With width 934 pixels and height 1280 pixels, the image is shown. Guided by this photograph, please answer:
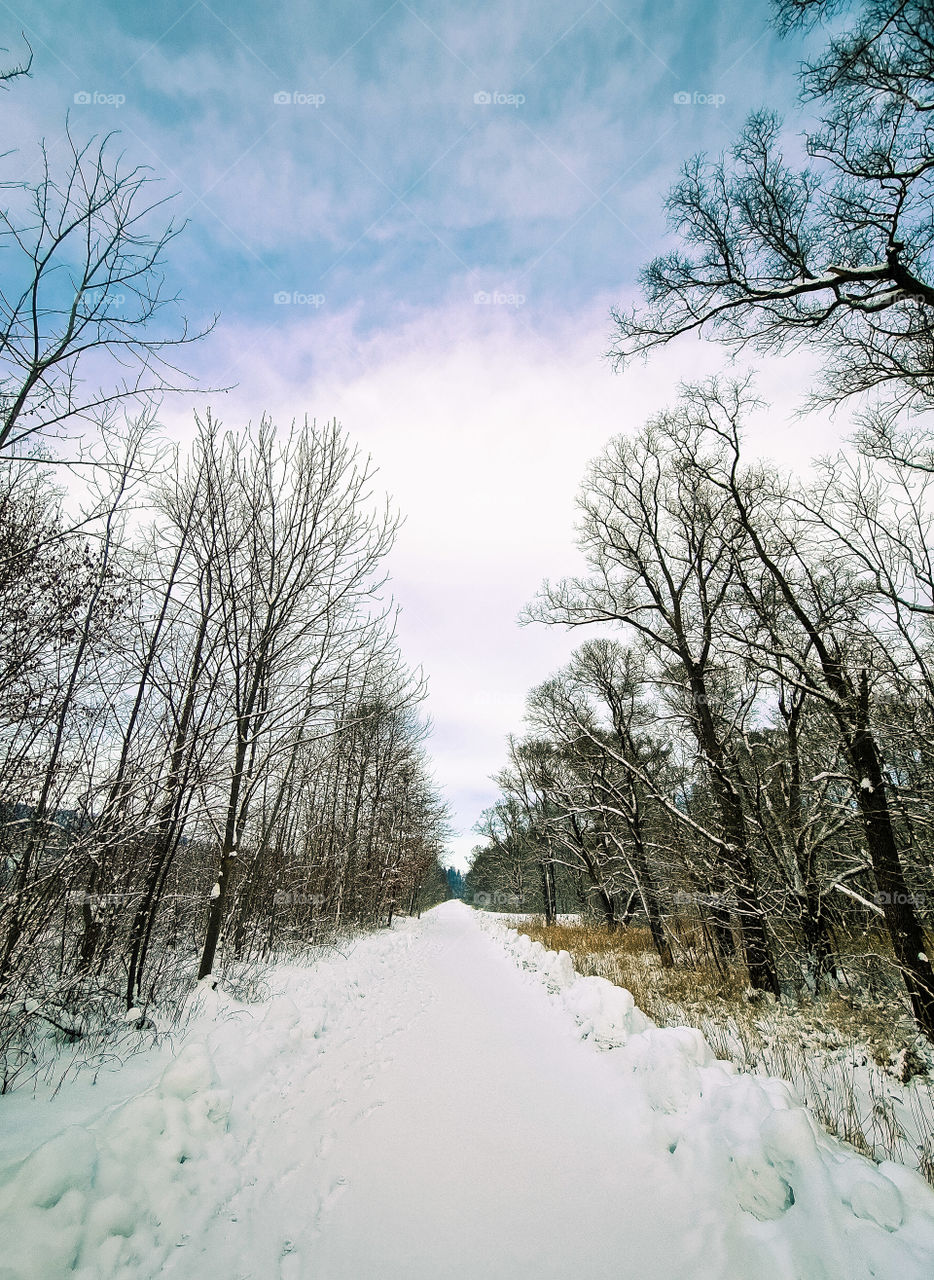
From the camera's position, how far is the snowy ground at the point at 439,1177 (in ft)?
6.46

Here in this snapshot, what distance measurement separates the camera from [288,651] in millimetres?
5746

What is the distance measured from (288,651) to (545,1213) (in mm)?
5084

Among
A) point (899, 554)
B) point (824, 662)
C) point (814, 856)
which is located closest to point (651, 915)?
point (814, 856)

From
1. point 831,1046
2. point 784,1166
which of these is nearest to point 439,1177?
point 784,1166

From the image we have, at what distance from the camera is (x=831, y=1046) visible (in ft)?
16.9

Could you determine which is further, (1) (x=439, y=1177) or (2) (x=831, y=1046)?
(2) (x=831, y=1046)

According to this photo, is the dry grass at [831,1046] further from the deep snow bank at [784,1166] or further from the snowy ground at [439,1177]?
the snowy ground at [439,1177]

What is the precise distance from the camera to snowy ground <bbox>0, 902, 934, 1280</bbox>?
6.46 feet

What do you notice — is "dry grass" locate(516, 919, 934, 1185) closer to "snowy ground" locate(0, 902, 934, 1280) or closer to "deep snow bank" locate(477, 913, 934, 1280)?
"deep snow bank" locate(477, 913, 934, 1280)

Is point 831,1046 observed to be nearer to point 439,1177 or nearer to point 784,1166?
point 784,1166

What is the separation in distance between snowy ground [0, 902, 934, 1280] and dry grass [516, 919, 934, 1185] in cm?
109

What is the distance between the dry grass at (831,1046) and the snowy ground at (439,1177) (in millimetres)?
1090

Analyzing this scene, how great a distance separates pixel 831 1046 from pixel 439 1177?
493cm

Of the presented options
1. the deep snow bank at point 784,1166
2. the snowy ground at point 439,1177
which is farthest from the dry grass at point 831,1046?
the snowy ground at point 439,1177
